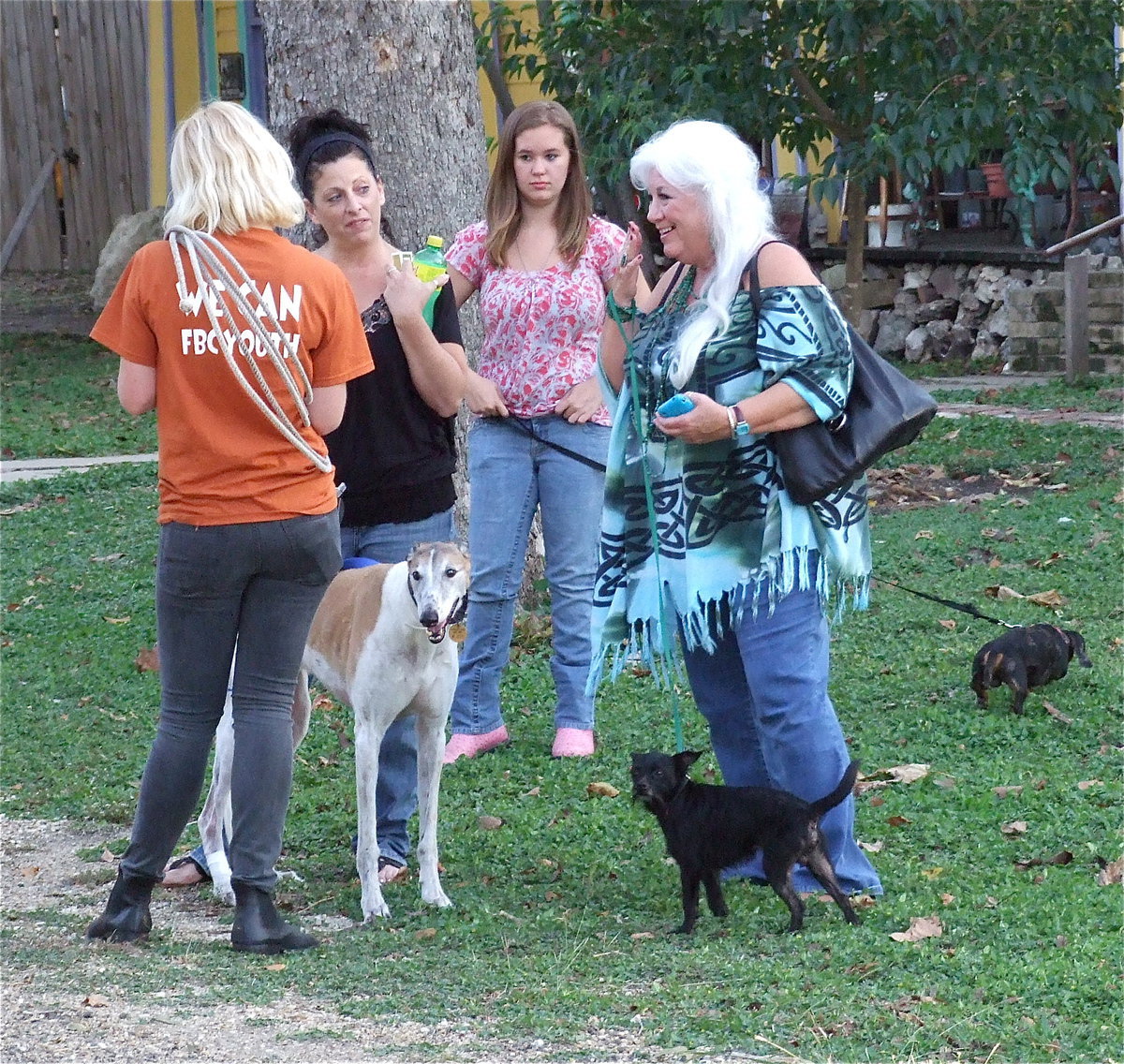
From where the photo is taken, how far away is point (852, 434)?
13.3 ft

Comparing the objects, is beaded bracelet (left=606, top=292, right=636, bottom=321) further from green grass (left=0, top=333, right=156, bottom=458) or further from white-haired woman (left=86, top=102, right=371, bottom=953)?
green grass (left=0, top=333, right=156, bottom=458)

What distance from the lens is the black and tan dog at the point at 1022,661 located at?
617 centimetres

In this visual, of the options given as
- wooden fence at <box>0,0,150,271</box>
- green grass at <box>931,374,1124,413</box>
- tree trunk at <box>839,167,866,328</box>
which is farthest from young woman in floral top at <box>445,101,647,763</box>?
wooden fence at <box>0,0,150,271</box>

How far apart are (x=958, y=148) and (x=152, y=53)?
11.6 metres

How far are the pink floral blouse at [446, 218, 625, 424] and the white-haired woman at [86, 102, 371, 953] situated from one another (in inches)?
67.2

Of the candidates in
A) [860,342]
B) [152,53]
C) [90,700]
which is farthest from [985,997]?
[152,53]

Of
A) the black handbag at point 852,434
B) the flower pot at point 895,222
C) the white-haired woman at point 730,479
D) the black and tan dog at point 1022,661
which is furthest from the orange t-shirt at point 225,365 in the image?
the flower pot at point 895,222

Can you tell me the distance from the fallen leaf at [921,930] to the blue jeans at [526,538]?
5.89ft

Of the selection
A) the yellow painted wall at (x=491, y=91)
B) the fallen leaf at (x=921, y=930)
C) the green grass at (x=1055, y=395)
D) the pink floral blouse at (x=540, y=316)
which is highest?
the yellow painted wall at (x=491, y=91)

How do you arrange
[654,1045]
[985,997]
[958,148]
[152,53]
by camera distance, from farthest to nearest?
[152,53] → [958,148] → [985,997] → [654,1045]

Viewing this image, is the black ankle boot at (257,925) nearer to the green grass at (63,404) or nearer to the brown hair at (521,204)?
the brown hair at (521,204)

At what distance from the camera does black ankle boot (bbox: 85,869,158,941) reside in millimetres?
4172

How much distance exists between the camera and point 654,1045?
3.49 meters

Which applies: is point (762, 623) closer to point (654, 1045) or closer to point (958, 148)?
point (654, 1045)
